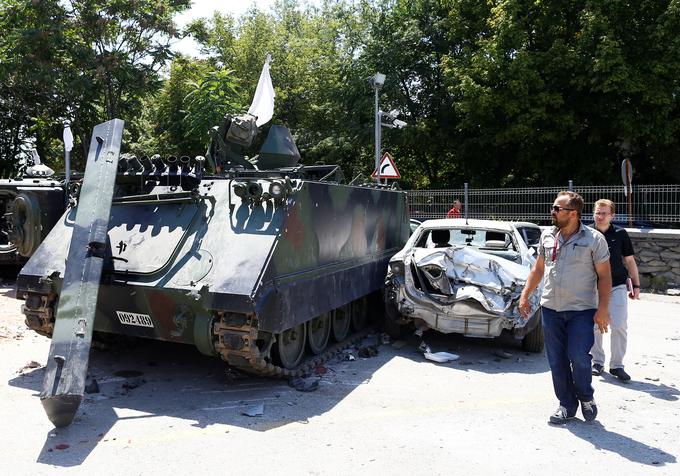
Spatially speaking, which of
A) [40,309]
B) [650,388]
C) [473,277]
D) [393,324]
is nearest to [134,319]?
[40,309]

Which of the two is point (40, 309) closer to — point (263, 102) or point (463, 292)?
point (263, 102)

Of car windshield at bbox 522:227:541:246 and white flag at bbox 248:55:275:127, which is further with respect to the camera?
car windshield at bbox 522:227:541:246

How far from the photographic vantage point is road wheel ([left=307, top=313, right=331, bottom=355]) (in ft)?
22.0

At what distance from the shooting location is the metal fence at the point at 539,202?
41.9ft

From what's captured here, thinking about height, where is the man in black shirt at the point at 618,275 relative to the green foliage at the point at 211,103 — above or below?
below

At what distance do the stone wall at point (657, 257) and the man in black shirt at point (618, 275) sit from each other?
7611 millimetres

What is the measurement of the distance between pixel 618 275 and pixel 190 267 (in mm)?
4100

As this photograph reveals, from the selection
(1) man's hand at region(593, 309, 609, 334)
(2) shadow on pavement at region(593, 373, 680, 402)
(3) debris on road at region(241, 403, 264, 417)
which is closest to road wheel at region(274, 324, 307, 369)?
(3) debris on road at region(241, 403, 264, 417)

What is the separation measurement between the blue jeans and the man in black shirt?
4.70ft

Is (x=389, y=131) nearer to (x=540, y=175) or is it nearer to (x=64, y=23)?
(x=540, y=175)

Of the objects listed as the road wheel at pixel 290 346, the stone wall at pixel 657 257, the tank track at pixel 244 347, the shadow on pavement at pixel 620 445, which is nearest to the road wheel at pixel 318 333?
the road wheel at pixel 290 346

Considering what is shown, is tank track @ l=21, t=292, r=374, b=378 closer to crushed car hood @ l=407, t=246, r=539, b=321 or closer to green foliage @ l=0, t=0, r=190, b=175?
crushed car hood @ l=407, t=246, r=539, b=321

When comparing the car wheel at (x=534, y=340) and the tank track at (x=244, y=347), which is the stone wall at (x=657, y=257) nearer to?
the car wheel at (x=534, y=340)

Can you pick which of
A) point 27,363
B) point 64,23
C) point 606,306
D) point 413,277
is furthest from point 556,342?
point 64,23
